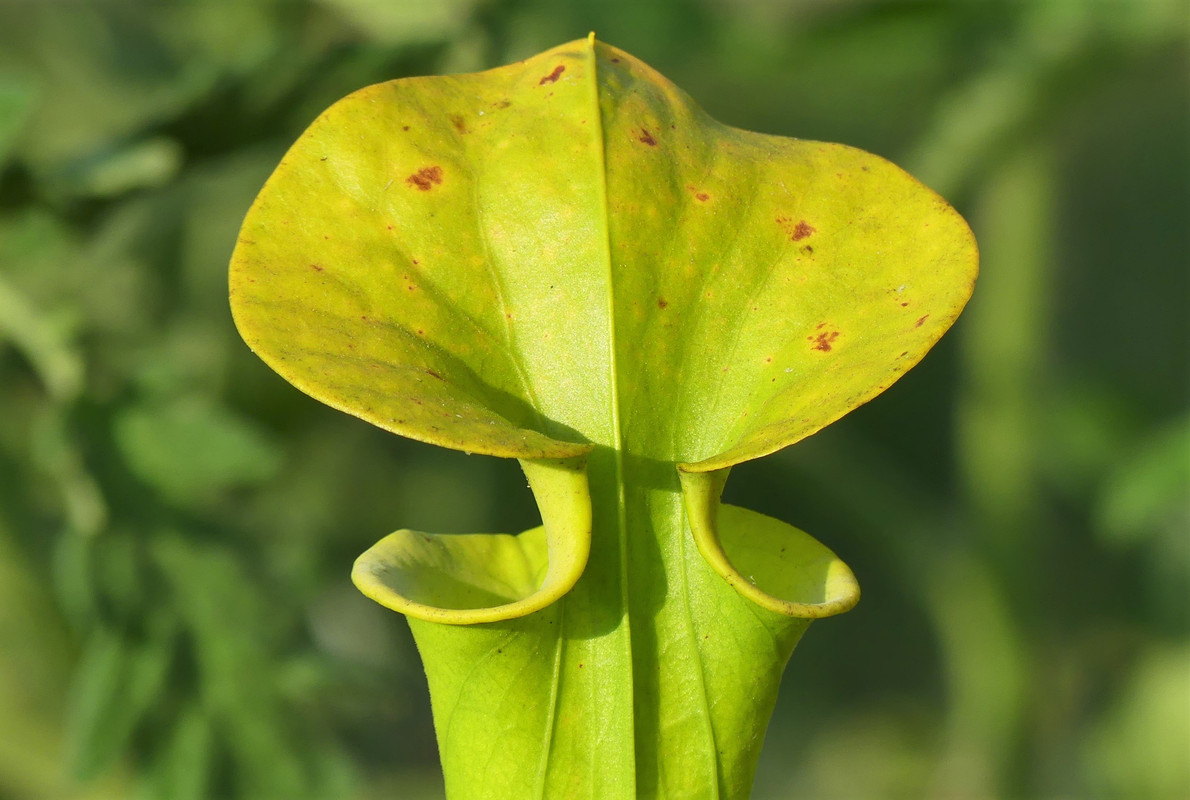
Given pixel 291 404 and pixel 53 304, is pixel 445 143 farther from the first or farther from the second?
pixel 291 404

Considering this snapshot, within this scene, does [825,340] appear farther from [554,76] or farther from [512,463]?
[512,463]

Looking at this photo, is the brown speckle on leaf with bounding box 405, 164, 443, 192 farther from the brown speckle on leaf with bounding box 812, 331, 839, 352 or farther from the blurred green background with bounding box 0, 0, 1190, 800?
the blurred green background with bounding box 0, 0, 1190, 800

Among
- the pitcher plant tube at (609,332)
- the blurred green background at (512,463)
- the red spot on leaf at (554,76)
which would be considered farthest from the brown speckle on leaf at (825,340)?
the blurred green background at (512,463)

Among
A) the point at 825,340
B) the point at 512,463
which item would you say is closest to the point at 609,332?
the point at 825,340

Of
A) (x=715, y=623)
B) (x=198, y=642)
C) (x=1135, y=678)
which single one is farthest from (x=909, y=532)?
(x=715, y=623)

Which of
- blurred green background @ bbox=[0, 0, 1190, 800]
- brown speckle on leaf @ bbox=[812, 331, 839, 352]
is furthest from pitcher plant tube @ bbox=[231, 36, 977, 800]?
blurred green background @ bbox=[0, 0, 1190, 800]

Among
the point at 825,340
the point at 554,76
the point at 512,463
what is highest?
the point at 554,76

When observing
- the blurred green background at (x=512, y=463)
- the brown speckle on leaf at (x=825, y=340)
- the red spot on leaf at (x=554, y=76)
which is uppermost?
the red spot on leaf at (x=554, y=76)

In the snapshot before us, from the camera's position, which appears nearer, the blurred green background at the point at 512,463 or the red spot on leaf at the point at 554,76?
Result: the red spot on leaf at the point at 554,76

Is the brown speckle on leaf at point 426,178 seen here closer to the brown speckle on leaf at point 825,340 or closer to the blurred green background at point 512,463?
the brown speckle on leaf at point 825,340
